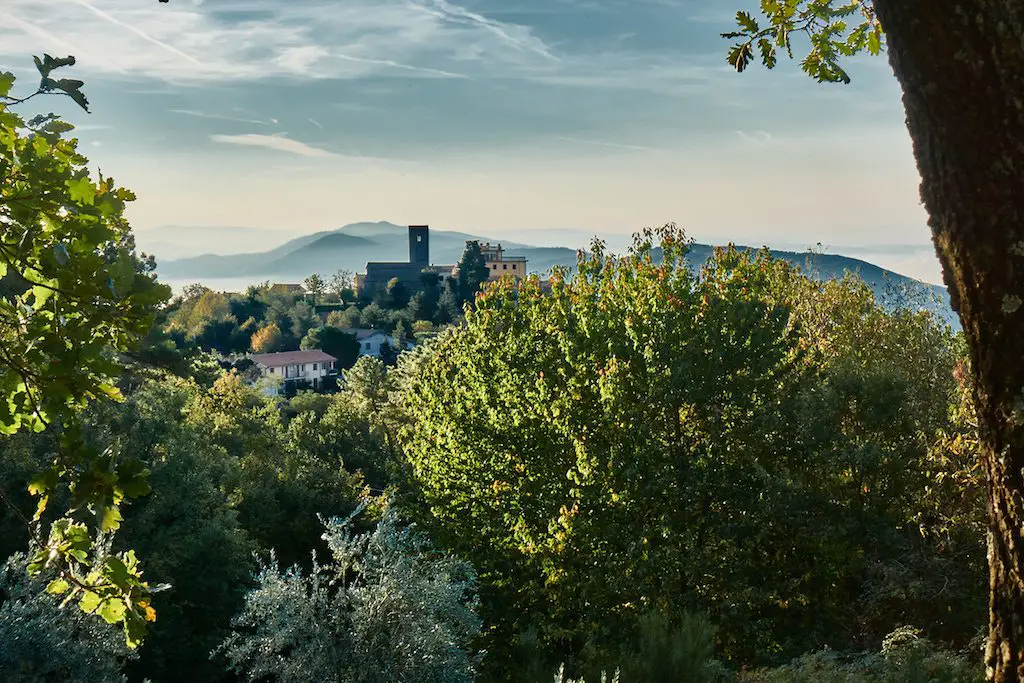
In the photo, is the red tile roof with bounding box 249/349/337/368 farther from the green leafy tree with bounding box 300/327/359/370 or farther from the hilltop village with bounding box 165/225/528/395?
the green leafy tree with bounding box 300/327/359/370

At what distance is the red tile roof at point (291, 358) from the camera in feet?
320

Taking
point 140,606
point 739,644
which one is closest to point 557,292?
point 739,644

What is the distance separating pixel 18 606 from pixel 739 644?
35.1ft

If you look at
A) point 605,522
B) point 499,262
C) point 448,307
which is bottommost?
point 448,307

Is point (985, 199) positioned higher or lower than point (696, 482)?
higher

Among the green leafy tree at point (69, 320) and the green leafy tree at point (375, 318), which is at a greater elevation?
the green leafy tree at point (69, 320)

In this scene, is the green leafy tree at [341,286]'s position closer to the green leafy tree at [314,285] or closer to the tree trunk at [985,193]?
the green leafy tree at [314,285]

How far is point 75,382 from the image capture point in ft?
9.48

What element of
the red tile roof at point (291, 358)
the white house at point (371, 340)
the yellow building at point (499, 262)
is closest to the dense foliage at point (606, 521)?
the red tile roof at point (291, 358)

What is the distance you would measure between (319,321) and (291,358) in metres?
18.3

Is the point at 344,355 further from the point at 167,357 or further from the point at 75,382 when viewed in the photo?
the point at 75,382

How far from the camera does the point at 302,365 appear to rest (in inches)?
3888

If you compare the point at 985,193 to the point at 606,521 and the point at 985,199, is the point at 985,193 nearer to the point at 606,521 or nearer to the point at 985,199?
the point at 985,199

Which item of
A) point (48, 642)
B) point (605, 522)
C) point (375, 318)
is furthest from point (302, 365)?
point (48, 642)
